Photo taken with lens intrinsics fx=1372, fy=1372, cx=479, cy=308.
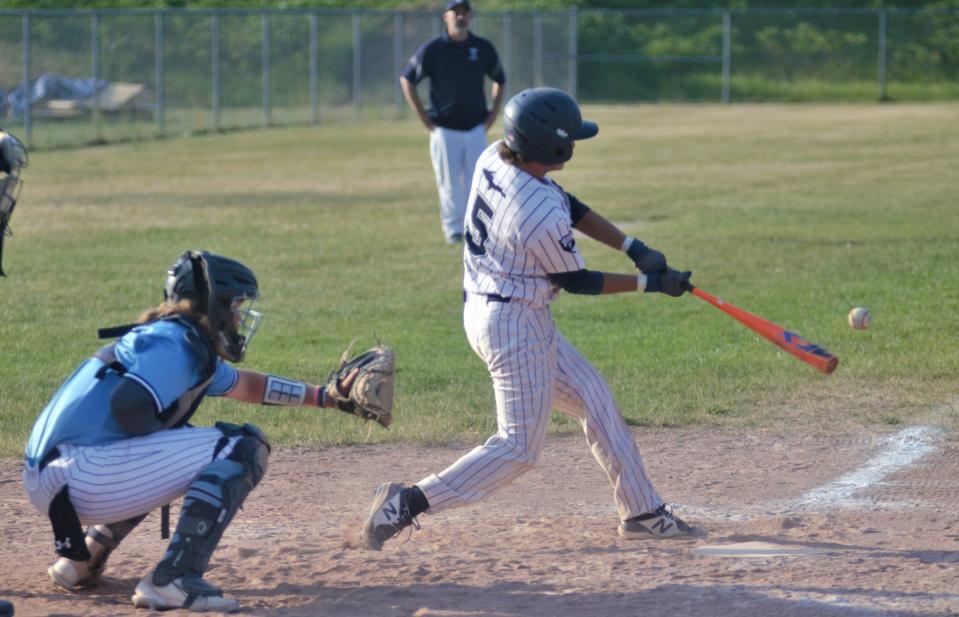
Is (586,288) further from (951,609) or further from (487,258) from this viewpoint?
(951,609)

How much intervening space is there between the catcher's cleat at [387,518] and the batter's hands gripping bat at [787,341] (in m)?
1.32

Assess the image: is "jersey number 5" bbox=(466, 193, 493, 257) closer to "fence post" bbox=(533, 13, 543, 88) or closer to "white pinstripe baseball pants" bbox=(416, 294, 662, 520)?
"white pinstripe baseball pants" bbox=(416, 294, 662, 520)

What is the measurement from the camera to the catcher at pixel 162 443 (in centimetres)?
439

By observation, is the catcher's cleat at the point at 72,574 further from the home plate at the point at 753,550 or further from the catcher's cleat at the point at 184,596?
the home plate at the point at 753,550

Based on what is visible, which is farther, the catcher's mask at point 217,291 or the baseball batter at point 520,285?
the baseball batter at point 520,285

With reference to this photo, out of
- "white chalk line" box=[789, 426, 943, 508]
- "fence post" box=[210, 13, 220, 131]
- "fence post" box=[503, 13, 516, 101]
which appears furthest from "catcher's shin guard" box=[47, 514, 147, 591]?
"fence post" box=[503, 13, 516, 101]

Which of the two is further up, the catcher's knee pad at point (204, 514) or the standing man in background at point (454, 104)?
the standing man in background at point (454, 104)

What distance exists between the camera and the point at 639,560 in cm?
505

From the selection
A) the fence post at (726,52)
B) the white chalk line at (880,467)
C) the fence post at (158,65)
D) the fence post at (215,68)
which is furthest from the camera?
the fence post at (726,52)

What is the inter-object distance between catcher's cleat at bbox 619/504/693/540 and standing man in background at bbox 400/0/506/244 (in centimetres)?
793

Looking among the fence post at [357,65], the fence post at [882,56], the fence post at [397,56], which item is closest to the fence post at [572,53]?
the fence post at [397,56]

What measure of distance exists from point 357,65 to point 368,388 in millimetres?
26410

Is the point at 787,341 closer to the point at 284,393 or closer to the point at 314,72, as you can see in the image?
the point at 284,393

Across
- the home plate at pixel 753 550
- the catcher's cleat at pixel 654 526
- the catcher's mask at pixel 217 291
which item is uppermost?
the catcher's mask at pixel 217 291
